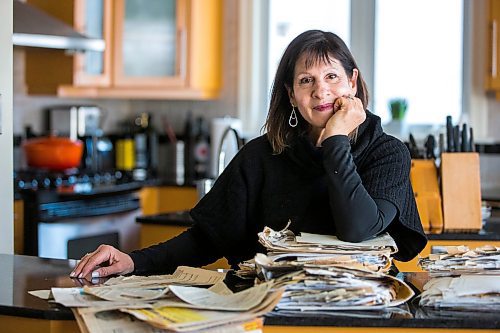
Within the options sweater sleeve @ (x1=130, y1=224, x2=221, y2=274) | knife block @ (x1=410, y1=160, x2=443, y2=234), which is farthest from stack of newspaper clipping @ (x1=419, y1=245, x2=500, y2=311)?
knife block @ (x1=410, y1=160, x2=443, y2=234)

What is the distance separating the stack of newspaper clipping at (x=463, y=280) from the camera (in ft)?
6.94

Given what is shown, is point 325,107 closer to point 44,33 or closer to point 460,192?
point 460,192

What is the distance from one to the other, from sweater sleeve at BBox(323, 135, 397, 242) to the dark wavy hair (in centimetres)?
25

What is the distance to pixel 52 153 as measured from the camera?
563cm

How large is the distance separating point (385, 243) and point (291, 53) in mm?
622

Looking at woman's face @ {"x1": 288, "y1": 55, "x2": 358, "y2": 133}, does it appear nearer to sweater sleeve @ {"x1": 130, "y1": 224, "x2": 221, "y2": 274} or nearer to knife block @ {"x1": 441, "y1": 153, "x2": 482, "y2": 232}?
sweater sleeve @ {"x1": 130, "y1": 224, "x2": 221, "y2": 274}

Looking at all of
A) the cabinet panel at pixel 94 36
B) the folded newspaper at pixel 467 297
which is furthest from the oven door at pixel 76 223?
the folded newspaper at pixel 467 297

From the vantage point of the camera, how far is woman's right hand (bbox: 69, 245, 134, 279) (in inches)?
98.8

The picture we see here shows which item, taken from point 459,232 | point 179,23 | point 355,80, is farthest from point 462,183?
point 179,23

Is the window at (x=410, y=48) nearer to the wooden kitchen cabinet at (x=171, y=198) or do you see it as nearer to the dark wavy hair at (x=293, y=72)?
the wooden kitchen cabinet at (x=171, y=198)

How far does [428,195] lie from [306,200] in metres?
1.67

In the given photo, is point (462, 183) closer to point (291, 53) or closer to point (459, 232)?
point (459, 232)

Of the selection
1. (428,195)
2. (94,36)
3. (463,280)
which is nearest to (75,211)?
(94,36)

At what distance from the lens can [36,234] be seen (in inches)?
195
